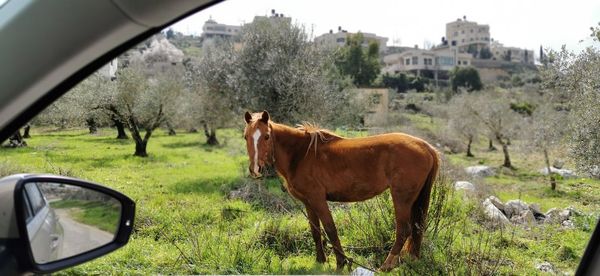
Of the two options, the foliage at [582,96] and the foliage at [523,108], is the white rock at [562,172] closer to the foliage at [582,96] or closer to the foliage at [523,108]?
the foliage at [582,96]

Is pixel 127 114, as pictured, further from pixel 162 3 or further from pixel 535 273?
pixel 162 3

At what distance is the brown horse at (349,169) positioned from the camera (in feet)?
14.1

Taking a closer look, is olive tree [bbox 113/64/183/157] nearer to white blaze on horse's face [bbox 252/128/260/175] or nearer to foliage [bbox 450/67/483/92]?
white blaze on horse's face [bbox 252/128/260/175]

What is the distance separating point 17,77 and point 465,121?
16.2 m

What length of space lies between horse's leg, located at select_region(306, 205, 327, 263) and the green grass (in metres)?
3.33

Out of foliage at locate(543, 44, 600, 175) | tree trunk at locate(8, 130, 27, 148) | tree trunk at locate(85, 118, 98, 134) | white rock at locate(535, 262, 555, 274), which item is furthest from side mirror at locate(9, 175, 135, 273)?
tree trunk at locate(85, 118, 98, 134)

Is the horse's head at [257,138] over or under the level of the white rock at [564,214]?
over

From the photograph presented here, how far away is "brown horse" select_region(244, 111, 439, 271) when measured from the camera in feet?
14.1

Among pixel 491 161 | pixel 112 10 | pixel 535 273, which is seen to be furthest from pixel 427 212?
pixel 491 161

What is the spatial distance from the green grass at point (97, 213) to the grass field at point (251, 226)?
2.28 meters

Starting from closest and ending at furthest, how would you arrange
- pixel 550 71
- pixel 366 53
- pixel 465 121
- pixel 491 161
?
pixel 550 71, pixel 366 53, pixel 491 161, pixel 465 121

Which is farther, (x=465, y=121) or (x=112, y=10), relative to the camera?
(x=465, y=121)

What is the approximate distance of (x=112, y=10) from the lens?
98cm

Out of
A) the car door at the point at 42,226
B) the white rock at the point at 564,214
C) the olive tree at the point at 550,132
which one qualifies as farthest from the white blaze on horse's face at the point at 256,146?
the olive tree at the point at 550,132
